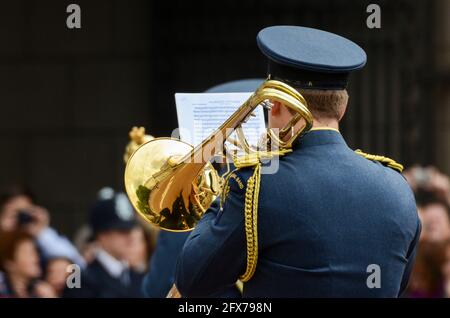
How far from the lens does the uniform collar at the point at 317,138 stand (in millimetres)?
3176

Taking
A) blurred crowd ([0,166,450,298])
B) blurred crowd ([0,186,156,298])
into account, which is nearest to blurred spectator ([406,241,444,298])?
blurred crowd ([0,166,450,298])

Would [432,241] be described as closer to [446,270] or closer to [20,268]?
[446,270]

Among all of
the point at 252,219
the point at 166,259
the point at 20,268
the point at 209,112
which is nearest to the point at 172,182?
the point at 209,112

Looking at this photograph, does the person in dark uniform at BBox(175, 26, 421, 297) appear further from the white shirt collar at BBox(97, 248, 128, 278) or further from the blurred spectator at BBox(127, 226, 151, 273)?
the blurred spectator at BBox(127, 226, 151, 273)

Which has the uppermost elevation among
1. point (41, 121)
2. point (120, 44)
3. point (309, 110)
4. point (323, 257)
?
point (309, 110)

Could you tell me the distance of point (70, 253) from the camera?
658 cm

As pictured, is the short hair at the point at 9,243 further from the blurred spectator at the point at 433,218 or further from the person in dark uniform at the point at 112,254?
the blurred spectator at the point at 433,218

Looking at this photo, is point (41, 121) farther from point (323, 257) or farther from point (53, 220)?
point (323, 257)

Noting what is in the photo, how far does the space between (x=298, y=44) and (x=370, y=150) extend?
4.78 metres

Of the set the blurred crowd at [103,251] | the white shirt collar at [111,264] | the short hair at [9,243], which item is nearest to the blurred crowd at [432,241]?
the blurred crowd at [103,251]

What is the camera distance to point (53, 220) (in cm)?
786

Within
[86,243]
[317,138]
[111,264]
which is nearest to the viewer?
[317,138]

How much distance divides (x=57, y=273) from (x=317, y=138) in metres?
3.19

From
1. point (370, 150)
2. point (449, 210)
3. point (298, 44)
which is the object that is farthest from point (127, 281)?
point (298, 44)
